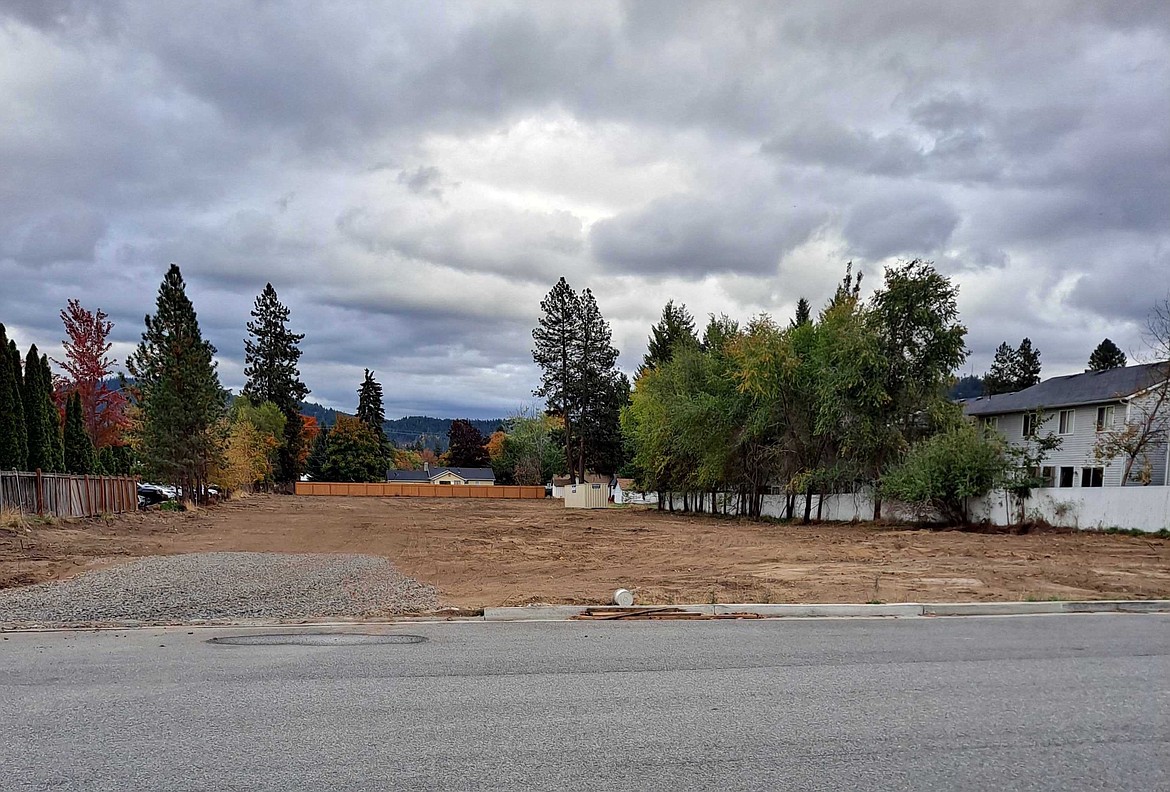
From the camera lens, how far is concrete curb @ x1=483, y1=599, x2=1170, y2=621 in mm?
11594

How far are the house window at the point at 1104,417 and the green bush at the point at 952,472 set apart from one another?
9.87 m

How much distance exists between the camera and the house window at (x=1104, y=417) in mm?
37656

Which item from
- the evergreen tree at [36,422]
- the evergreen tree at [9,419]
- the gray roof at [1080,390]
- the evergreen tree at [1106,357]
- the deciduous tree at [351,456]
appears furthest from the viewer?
the deciduous tree at [351,456]

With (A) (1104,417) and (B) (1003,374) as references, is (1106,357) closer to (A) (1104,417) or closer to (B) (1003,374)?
(B) (1003,374)

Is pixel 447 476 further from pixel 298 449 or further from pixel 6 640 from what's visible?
pixel 6 640

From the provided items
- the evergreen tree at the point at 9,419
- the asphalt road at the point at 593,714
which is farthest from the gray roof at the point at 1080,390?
the evergreen tree at the point at 9,419

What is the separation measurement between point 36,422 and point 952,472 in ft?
120

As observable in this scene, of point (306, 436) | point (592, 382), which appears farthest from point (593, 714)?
point (306, 436)

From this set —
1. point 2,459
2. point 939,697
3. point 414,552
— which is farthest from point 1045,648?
→ point 2,459

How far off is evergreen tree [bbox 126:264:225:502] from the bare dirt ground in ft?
39.5

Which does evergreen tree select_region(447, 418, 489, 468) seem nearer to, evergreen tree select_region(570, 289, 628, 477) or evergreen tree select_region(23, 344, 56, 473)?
evergreen tree select_region(570, 289, 628, 477)

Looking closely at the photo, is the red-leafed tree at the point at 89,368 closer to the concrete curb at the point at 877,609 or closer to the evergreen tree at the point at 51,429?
the evergreen tree at the point at 51,429

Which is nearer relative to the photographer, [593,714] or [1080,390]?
[593,714]

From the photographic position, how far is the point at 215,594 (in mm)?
13969
